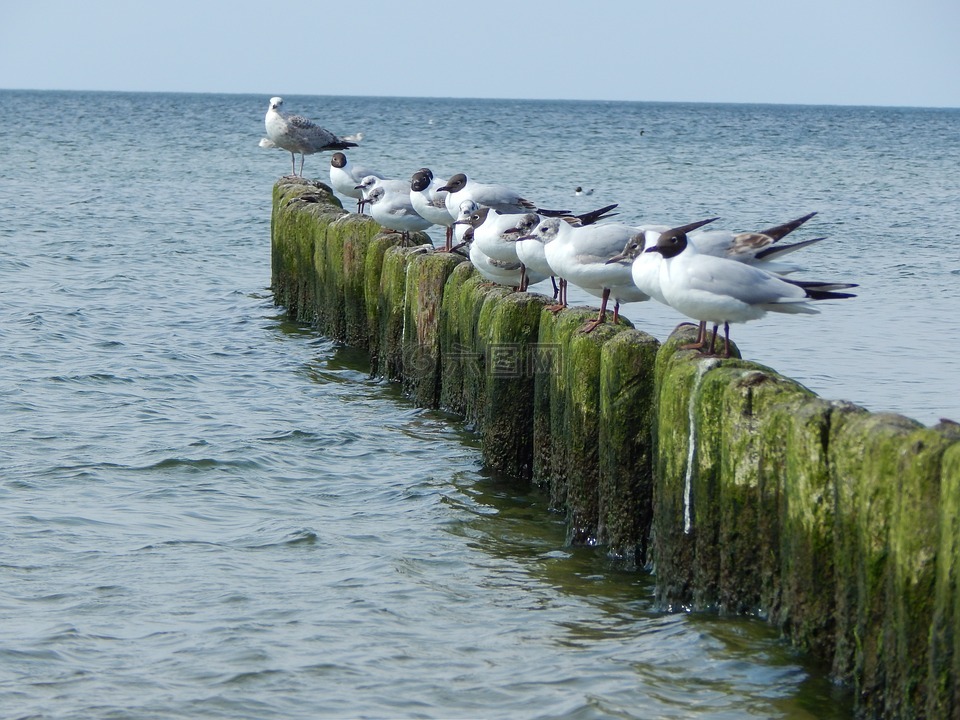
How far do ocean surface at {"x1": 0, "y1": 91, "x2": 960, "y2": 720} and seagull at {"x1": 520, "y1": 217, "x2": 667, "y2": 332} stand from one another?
156cm

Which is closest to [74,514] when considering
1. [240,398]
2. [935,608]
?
[240,398]

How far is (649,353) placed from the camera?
24.0ft

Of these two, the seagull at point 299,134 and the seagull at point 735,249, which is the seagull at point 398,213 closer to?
the seagull at point 735,249

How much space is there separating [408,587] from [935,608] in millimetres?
3463

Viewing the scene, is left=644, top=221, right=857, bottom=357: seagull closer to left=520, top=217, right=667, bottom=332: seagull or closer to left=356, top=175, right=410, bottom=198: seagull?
left=520, top=217, right=667, bottom=332: seagull

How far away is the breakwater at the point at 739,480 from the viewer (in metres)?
4.88

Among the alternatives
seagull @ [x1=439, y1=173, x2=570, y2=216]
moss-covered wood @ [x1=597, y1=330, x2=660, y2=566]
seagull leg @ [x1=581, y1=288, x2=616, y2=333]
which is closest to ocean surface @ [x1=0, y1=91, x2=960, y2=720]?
moss-covered wood @ [x1=597, y1=330, x2=660, y2=566]

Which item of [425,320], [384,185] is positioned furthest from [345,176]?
[425,320]

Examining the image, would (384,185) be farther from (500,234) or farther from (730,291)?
(730,291)

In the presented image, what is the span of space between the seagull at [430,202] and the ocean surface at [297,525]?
1.70 m

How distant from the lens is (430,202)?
12227 millimetres

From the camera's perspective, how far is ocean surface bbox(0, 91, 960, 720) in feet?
20.0

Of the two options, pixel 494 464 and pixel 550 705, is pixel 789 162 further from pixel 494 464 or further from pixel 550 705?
pixel 550 705

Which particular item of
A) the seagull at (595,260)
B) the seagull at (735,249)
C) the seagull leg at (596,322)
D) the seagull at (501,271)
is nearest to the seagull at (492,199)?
the seagull at (501,271)
